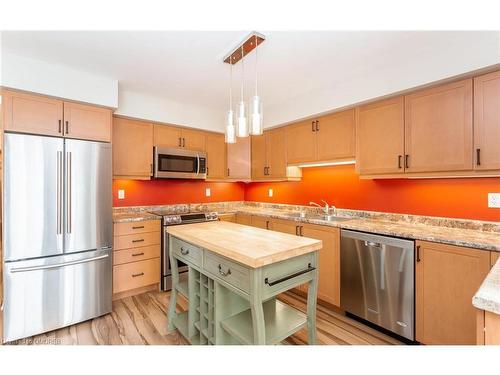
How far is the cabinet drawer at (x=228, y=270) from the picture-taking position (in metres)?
1.37

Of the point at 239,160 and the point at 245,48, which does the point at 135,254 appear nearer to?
the point at 239,160

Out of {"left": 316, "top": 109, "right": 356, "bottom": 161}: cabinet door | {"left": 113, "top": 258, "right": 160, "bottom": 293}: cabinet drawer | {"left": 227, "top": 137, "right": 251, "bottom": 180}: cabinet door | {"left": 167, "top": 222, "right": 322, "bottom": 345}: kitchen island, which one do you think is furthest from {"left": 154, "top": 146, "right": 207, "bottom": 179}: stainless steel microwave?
{"left": 316, "top": 109, "right": 356, "bottom": 161}: cabinet door

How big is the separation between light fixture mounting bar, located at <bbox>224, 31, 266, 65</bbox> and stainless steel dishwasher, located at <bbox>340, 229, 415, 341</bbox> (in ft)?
6.01

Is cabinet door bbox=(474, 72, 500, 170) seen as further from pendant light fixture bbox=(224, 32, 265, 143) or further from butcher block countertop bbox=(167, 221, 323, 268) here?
pendant light fixture bbox=(224, 32, 265, 143)

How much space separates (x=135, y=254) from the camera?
9.27 feet

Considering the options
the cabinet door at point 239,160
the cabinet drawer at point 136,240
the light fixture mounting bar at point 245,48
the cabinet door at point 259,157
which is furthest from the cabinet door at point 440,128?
the cabinet drawer at point 136,240

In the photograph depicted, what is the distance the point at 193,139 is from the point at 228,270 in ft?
8.33

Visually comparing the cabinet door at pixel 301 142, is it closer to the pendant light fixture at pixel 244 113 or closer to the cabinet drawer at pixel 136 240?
the pendant light fixture at pixel 244 113

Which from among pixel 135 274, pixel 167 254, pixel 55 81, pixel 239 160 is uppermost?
pixel 55 81

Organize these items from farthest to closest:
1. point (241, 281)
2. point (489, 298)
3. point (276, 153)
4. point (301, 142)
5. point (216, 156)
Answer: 1. point (216, 156)
2. point (276, 153)
3. point (301, 142)
4. point (241, 281)
5. point (489, 298)

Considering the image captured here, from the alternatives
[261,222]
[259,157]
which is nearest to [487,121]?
[261,222]

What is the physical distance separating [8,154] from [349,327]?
10.7 ft
